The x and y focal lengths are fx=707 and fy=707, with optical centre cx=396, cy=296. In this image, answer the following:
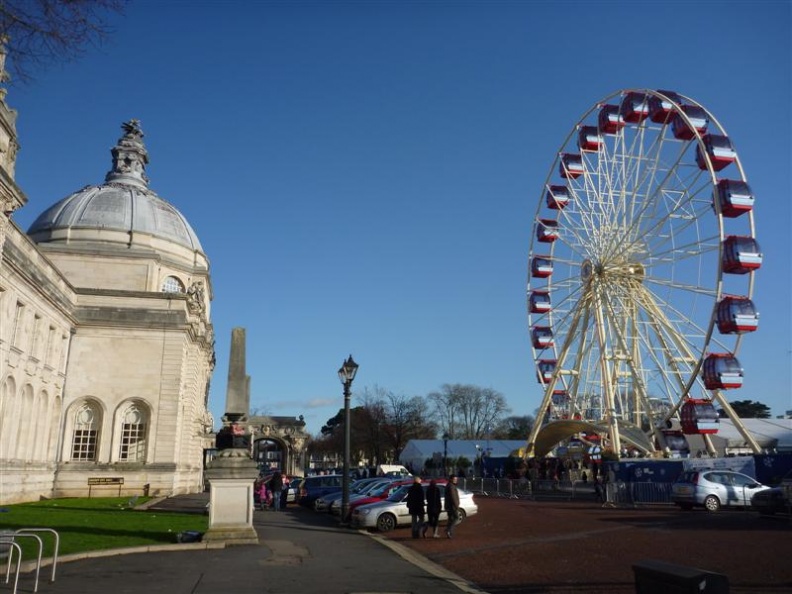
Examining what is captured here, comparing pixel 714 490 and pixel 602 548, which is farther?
pixel 714 490

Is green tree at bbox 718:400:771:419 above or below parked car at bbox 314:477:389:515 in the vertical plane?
above

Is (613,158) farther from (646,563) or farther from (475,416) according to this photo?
(475,416)

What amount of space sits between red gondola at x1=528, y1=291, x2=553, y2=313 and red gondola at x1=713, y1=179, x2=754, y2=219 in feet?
58.1

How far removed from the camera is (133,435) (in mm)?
39188

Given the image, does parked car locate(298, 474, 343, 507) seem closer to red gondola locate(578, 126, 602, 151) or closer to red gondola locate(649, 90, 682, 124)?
red gondola locate(578, 126, 602, 151)

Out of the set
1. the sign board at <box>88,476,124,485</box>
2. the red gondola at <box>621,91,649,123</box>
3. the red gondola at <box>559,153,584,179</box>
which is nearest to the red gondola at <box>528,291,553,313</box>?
the red gondola at <box>559,153,584,179</box>

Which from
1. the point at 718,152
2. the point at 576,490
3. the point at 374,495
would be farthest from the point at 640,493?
the point at 718,152

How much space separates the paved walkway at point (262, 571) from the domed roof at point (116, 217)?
3852 cm

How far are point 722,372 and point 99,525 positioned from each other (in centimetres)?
2908

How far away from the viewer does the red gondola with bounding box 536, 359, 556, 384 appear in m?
52.8

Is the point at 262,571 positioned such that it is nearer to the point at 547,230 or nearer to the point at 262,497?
the point at 262,497

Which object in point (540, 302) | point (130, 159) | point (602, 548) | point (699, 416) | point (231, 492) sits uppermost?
point (130, 159)

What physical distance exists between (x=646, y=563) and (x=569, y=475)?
43033 millimetres

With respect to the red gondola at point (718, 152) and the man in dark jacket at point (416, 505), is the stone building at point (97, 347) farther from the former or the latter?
the red gondola at point (718, 152)
